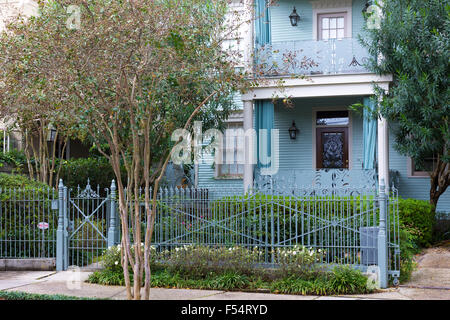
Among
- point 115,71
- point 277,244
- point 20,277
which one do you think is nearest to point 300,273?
point 277,244

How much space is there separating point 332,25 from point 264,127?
4228mm

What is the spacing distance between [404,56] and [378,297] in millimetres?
6622

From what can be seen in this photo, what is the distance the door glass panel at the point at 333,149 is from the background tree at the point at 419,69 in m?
3.24

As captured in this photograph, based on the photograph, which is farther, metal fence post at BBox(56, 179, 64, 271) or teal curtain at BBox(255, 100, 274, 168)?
teal curtain at BBox(255, 100, 274, 168)

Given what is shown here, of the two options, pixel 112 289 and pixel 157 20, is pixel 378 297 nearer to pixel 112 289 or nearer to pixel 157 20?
pixel 112 289

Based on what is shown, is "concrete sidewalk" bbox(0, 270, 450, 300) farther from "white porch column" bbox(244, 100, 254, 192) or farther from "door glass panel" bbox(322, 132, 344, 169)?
"door glass panel" bbox(322, 132, 344, 169)

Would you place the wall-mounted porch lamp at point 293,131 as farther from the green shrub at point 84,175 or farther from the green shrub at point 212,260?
the green shrub at point 212,260

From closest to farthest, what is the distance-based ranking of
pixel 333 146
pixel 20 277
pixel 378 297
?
pixel 378 297, pixel 20 277, pixel 333 146

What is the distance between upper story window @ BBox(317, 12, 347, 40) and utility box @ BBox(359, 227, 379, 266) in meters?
8.89

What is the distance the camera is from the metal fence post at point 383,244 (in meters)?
8.59

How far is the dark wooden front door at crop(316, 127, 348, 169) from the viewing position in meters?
16.5

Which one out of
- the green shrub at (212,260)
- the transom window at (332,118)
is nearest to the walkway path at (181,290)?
the green shrub at (212,260)

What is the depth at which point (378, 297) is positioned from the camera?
7969 mm

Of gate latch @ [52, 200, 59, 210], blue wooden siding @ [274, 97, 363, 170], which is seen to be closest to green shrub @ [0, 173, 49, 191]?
gate latch @ [52, 200, 59, 210]
